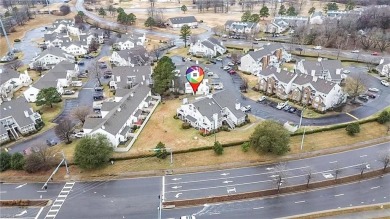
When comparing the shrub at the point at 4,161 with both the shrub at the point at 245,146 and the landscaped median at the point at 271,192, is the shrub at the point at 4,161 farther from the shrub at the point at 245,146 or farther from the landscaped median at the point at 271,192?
the shrub at the point at 245,146

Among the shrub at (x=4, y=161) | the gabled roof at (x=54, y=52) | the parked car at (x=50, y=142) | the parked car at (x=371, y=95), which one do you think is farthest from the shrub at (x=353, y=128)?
the gabled roof at (x=54, y=52)

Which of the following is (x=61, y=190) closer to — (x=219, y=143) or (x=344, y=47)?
(x=219, y=143)

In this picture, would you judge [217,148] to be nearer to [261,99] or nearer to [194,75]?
[194,75]

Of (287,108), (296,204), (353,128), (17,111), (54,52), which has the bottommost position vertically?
(296,204)

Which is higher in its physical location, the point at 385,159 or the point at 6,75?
the point at 6,75

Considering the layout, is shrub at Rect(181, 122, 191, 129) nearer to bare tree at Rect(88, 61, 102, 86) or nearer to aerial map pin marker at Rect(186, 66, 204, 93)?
aerial map pin marker at Rect(186, 66, 204, 93)

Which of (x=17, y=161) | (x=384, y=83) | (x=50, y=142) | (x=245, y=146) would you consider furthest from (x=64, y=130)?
(x=384, y=83)
